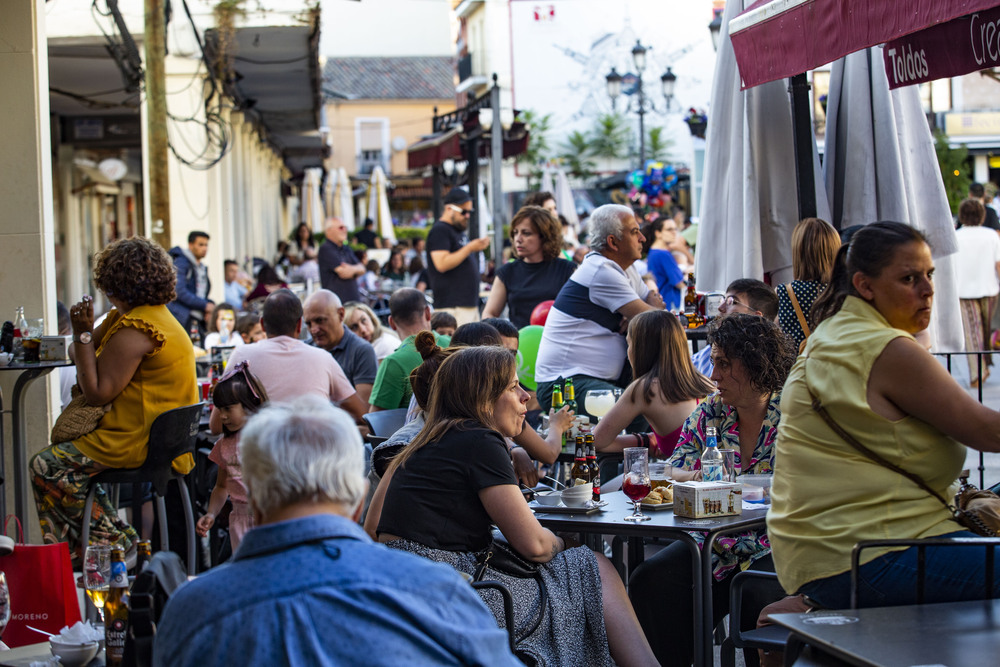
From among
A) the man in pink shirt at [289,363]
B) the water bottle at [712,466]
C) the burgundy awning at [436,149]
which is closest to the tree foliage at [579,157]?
the burgundy awning at [436,149]

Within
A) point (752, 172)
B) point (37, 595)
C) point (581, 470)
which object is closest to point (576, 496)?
point (581, 470)

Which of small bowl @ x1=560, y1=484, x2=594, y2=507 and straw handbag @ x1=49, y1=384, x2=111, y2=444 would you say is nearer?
small bowl @ x1=560, y1=484, x2=594, y2=507

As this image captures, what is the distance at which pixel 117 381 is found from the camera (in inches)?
213

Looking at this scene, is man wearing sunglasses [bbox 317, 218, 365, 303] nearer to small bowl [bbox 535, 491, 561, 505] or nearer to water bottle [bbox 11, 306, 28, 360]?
water bottle [bbox 11, 306, 28, 360]

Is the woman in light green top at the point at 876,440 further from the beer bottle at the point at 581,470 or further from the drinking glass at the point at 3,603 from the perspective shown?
the drinking glass at the point at 3,603

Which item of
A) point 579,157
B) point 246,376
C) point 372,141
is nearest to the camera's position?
point 246,376

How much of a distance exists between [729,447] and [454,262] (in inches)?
224

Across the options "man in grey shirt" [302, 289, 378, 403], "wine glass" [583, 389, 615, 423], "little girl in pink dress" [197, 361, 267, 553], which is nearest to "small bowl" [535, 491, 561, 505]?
"wine glass" [583, 389, 615, 423]

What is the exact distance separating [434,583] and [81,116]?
64.8ft

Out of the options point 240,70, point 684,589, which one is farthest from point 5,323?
point 240,70

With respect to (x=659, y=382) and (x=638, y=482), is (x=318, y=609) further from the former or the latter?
(x=659, y=382)

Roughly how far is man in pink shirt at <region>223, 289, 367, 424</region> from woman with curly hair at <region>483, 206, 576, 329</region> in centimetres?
178

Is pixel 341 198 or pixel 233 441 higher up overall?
pixel 341 198

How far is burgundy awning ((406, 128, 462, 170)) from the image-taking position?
15812 mm
